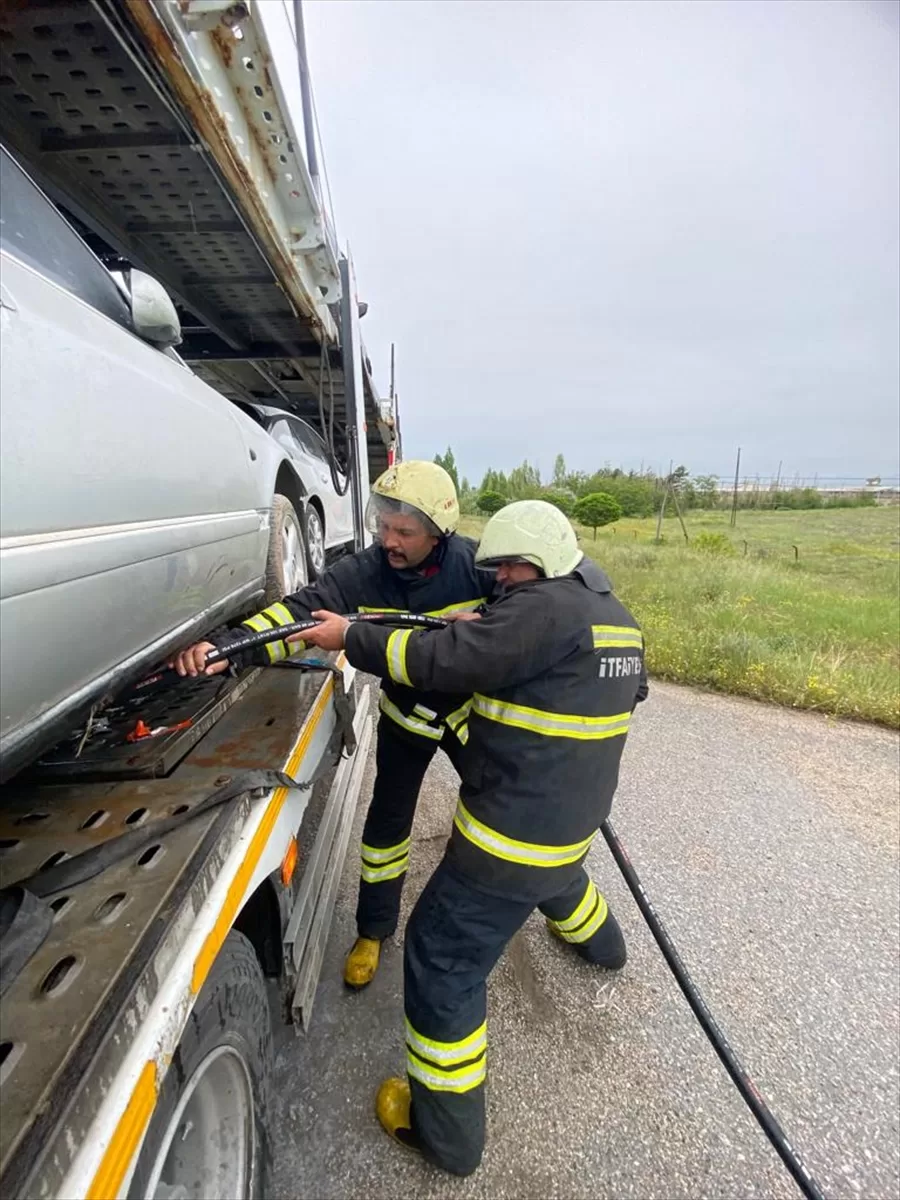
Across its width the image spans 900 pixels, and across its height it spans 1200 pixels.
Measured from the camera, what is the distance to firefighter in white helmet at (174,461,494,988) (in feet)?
6.72

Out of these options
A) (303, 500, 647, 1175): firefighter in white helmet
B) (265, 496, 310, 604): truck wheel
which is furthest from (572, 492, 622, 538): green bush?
(303, 500, 647, 1175): firefighter in white helmet

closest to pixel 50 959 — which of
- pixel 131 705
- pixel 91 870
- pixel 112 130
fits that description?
pixel 91 870

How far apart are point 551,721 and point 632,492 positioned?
43555mm

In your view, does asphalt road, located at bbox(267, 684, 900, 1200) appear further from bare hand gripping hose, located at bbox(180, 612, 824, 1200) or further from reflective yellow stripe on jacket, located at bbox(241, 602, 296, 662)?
reflective yellow stripe on jacket, located at bbox(241, 602, 296, 662)

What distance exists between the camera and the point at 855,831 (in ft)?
10.9

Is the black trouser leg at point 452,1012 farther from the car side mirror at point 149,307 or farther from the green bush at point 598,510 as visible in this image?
the green bush at point 598,510

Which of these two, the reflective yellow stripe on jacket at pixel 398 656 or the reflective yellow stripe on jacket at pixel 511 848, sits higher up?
the reflective yellow stripe on jacket at pixel 398 656

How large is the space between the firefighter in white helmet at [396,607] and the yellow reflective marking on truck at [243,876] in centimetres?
49

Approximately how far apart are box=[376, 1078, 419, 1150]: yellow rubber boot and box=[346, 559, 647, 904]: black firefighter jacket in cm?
67

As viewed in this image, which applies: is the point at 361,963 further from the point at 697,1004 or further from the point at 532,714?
the point at 532,714

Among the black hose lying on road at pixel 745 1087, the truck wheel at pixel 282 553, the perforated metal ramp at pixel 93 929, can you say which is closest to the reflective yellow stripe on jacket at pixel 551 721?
the perforated metal ramp at pixel 93 929

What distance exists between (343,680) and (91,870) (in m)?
1.22

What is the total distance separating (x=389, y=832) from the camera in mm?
2279

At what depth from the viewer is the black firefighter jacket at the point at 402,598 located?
214 cm
